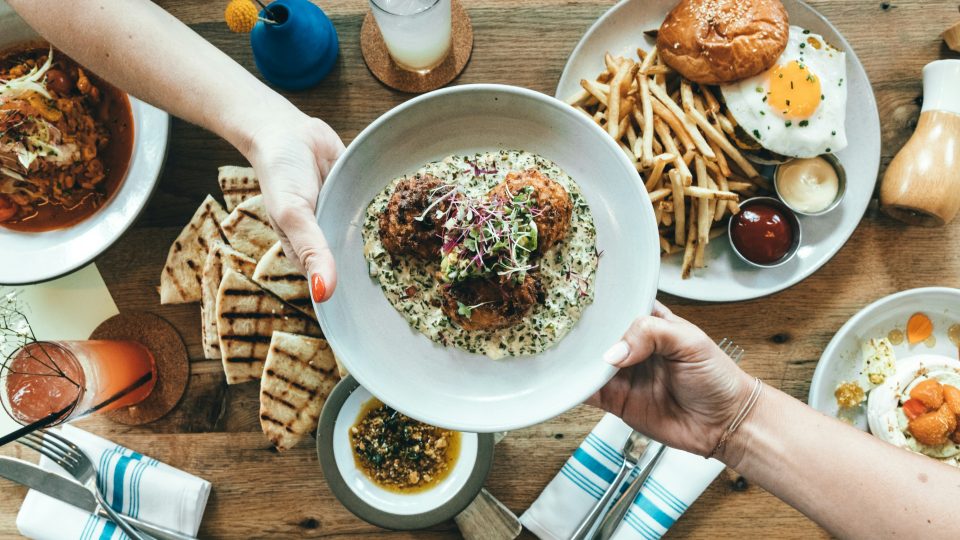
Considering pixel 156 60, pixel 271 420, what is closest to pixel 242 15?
pixel 156 60

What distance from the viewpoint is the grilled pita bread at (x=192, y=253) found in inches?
133

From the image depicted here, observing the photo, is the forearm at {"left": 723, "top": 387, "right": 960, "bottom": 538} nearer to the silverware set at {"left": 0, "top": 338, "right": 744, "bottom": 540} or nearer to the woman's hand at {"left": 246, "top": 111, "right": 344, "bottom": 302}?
the silverware set at {"left": 0, "top": 338, "right": 744, "bottom": 540}

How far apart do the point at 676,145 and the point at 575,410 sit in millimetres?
1439

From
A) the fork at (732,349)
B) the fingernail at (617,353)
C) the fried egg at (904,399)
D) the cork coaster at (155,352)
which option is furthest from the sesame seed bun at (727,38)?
the cork coaster at (155,352)

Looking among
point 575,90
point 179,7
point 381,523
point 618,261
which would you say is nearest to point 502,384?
point 618,261

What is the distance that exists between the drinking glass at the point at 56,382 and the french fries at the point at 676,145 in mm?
2728

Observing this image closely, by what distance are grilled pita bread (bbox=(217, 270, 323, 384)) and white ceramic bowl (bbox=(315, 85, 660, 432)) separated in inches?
25.6

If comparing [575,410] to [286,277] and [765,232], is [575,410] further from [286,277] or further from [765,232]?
[286,277]

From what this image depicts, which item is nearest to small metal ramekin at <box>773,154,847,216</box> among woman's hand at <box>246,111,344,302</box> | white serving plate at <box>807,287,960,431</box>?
white serving plate at <box>807,287,960,431</box>

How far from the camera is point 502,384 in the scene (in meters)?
2.88

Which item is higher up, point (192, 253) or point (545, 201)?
point (545, 201)

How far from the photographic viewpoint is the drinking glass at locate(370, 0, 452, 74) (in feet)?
9.68

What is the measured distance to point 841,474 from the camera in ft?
9.12

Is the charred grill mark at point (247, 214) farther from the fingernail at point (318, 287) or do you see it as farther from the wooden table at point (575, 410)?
the fingernail at point (318, 287)
